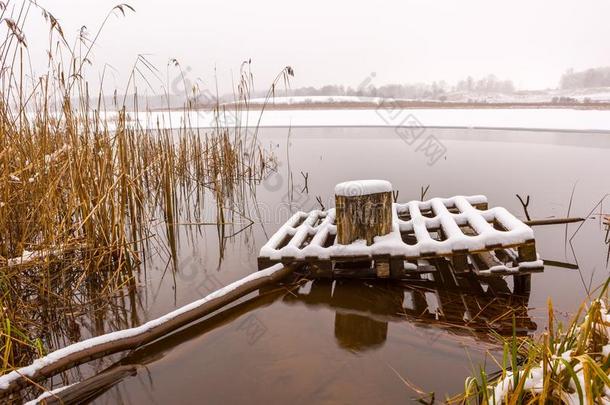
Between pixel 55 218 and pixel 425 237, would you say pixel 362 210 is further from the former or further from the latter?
pixel 55 218

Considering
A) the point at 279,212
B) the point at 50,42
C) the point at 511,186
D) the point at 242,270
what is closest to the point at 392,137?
the point at 511,186

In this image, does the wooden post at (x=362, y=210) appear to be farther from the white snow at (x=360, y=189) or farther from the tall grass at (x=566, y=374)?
the tall grass at (x=566, y=374)

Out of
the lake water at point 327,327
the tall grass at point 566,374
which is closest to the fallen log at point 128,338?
the lake water at point 327,327

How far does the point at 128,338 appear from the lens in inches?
82.7

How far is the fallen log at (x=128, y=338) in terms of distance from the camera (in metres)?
1.69

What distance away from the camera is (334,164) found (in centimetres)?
955

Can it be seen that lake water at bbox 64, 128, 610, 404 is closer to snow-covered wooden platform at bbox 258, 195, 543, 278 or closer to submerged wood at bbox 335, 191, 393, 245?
snow-covered wooden platform at bbox 258, 195, 543, 278

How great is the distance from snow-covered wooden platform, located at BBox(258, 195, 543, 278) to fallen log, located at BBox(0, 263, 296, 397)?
0.87 feet

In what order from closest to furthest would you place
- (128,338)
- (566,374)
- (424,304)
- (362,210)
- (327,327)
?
(566,374) < (128,338) < (327,327) < (424,304) < (362,210)

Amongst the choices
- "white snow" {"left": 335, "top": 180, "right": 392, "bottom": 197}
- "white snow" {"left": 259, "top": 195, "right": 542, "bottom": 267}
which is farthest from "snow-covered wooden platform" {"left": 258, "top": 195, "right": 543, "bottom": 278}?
"white snow" {"left": 335, "top": 180, "right": 392, "bottom": 197}

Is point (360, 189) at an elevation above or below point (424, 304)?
above

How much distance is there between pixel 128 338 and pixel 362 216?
183cm

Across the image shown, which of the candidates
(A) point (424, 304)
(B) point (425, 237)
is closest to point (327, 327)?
(A) point (424, 304)

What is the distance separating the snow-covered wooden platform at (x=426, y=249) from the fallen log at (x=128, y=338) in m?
0.27
